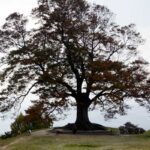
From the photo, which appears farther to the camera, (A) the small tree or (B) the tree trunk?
(B) the tree trunk

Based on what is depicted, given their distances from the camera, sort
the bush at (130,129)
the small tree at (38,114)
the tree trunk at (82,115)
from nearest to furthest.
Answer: the small tree at (38,114) → the tree trunk at (82,115) → the bush at (130,129)

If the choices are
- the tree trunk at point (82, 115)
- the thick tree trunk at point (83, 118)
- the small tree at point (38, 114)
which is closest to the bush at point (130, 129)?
the thick tree trunk at point (83, 118)

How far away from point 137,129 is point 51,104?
10588mm

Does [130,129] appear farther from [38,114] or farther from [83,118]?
[38,114]

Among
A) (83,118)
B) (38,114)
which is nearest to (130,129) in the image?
(83,118)

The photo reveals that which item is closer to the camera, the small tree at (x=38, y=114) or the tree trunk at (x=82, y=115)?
the small tree at (x=38, y=114)

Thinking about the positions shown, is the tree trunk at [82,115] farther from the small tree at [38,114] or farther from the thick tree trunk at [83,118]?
the small tree at [38,114]

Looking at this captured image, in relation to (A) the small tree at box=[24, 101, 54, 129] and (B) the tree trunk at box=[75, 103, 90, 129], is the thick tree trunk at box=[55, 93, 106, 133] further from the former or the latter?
(A) the small tree at box=[24, 101, 54, 129]

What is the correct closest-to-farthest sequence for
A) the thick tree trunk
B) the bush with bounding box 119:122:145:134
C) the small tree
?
the small tree, the thick tree trunk, the bush with bounding box 119:122:145:134

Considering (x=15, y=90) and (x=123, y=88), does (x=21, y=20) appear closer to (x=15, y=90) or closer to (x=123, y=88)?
(x=15, y=90)

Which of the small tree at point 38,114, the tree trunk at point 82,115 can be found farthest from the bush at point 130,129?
the small tree at point 38,114

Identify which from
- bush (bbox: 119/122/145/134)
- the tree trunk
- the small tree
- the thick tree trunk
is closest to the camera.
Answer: the small tree

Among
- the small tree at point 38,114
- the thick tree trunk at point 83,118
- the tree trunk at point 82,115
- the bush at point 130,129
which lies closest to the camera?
the small tree at point 38,114

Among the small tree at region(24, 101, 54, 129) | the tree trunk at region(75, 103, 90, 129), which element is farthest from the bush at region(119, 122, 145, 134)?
the small tree at region(24, 101, 54, 129)
